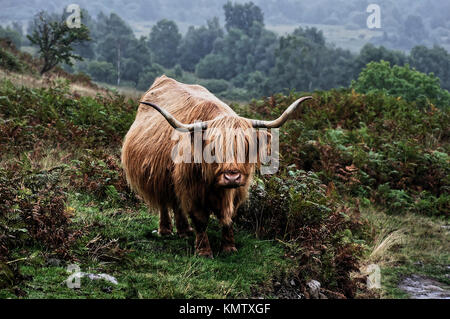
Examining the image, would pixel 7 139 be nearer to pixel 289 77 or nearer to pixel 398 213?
pixel 398 213

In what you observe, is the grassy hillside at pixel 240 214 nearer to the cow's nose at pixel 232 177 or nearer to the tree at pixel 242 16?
the cow's nose at pixel 232 177

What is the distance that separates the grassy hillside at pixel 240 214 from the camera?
4094mm

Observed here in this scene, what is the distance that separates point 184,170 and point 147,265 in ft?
3.07

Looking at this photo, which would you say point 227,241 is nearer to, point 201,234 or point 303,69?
point 201,234

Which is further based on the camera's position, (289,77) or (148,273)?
(289,77)

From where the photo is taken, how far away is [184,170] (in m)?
4.46

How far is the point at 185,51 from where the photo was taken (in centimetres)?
9206

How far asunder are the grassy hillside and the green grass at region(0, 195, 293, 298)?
1 centimetres

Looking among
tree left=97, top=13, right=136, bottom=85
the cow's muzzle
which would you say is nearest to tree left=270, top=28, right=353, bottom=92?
tree left=97, top=13, right=136, bottom=85

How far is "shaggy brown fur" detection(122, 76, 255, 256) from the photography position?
4.32 metres

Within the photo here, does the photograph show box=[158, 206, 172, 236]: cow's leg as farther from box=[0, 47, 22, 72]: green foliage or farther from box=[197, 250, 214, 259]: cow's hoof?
box=[0, 47, 22, 72]: green foliage
